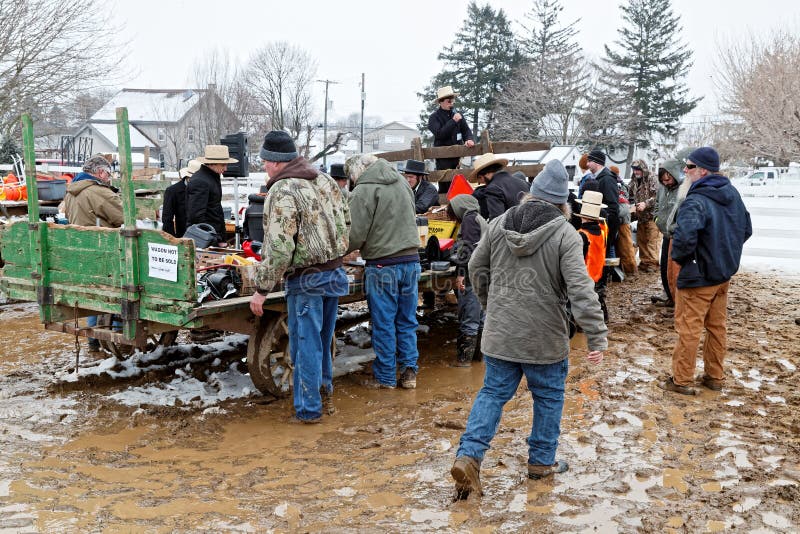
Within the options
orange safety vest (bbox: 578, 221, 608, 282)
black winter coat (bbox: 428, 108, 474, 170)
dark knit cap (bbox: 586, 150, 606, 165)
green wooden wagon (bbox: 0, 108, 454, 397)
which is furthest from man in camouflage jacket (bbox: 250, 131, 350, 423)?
dark knit cap (bbox: 586, 150, 606, 165)

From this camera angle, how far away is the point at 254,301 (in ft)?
15.9

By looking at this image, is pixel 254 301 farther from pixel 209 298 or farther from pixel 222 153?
pixel 222 153

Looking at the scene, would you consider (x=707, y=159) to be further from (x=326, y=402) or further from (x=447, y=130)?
(x=447, y=130)

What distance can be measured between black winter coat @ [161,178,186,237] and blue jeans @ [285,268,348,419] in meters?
2.85

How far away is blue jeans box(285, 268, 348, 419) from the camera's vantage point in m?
5.02

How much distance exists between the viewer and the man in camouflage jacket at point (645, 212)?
1148 cm

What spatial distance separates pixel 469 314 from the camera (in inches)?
268

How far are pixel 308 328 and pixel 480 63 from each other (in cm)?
4214

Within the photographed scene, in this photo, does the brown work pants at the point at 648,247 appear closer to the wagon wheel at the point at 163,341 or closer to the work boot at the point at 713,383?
the work boot at the point at 713,383

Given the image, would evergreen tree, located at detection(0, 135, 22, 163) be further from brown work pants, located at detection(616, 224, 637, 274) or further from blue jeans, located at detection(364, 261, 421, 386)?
blue jeans, located at detection(364, 261, 421, 386)

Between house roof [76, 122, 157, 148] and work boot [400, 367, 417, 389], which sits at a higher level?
house roof [76, 122, 157, 148]

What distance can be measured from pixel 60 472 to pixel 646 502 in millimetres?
3263

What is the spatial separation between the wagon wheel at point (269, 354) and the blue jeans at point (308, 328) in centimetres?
38

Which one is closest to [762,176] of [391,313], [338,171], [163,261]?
[338,171]
